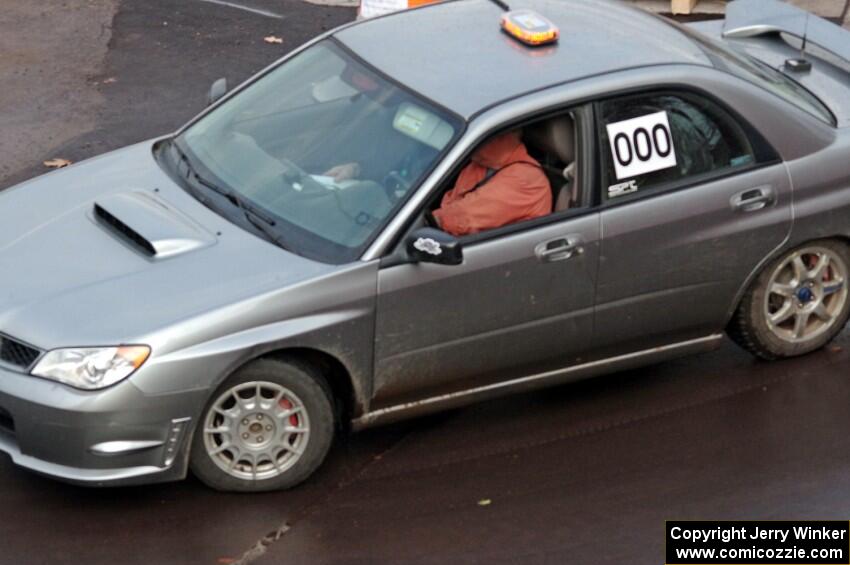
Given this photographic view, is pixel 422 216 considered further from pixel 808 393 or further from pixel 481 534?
pixel 808 393

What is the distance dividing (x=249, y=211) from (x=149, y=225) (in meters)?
0.43

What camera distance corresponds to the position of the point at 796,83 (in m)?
7.68

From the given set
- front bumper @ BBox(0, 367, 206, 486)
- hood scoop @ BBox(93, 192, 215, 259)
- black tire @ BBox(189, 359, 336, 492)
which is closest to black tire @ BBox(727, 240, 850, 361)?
black tire @ BBox(189, 359, 336, 492)

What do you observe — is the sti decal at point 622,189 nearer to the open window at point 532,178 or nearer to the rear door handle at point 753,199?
the open window at point 532,178

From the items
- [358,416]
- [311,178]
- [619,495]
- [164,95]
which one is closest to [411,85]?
[311,178]

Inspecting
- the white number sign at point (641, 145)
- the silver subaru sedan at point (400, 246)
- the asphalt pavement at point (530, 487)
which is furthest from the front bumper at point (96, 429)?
the white number sign at point (641, 145)

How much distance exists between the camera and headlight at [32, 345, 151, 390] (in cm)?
570

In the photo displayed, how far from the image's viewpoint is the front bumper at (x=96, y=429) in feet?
18.7

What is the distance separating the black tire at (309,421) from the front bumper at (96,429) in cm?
11

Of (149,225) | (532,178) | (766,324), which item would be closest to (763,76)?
(766,324)

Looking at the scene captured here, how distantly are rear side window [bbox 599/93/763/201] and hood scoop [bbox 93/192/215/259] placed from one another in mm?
1772

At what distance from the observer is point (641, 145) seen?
6648 millimetres

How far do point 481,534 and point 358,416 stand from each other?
74 centimetres

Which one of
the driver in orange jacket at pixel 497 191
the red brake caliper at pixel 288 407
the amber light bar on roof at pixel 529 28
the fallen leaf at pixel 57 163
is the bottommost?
the fallen leaf at pixel 57 163
